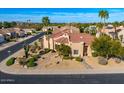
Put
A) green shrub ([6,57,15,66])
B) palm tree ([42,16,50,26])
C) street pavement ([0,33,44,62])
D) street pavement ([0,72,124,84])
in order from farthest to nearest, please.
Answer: street pavement ([0,33,44,62])
green shrub ([6,57,15,66])
palm tree ([42,16,50,26])
street pavement ([0,72,124,84])

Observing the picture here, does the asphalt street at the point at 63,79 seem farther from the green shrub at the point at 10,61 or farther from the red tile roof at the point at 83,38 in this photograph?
the red tile roof at the point at 83,38

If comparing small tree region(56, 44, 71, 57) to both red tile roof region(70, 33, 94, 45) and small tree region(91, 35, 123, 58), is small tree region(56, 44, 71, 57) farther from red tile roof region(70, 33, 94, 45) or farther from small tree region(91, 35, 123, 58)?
small tree region(91, 35, 123, 58)

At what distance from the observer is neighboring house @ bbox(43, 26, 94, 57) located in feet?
67.6

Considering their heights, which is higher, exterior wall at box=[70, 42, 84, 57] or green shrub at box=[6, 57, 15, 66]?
exterior wall at box=[70, 42, 84, 57]

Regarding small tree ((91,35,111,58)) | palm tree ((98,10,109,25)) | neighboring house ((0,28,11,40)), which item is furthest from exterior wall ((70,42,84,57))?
neighboring house ((0,28,11,40))

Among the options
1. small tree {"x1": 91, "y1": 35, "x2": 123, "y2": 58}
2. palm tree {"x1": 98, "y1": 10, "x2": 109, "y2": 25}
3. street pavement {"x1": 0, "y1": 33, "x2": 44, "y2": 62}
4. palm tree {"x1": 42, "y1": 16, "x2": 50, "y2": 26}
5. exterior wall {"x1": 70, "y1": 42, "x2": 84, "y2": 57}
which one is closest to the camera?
palm tree {"x1": 98, "y1": 10, "x2": 109, "y2": 25}

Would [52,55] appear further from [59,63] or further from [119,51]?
[119,51]

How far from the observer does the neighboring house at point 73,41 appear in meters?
20.6

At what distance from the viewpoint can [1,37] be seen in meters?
23.7

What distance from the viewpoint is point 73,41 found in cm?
2089

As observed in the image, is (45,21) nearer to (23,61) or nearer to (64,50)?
(64,50)

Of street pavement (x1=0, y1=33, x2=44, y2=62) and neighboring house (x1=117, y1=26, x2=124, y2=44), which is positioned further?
street pavement (x1=0, y1=33, x2=44, y2=62)

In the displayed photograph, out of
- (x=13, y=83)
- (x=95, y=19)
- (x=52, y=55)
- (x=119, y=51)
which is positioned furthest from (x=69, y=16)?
(x=13, y=83)

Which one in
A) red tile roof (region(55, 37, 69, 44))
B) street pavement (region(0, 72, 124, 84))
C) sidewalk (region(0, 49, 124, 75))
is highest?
red tile roof (region(55, 37, 69, 44))
